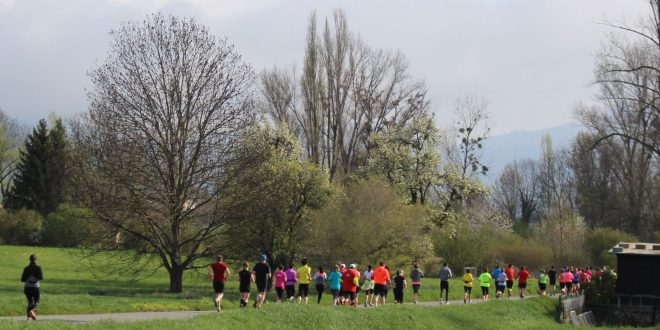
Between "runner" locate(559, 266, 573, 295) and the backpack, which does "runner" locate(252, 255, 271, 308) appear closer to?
the backpack

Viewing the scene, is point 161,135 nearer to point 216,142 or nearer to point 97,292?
point 216,142

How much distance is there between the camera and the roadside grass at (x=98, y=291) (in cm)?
2753

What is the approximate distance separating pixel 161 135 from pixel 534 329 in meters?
18.0

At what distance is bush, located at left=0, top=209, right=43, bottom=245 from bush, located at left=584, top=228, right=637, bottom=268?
4420 cm

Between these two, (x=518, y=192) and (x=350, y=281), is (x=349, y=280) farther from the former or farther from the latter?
(x=518, y=192)

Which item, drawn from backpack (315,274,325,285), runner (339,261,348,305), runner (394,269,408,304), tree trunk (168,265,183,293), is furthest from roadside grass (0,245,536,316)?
backpack (315,274,325,285)

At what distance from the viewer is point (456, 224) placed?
60.7m

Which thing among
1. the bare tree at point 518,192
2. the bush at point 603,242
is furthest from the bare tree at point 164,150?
the bare tree at point 518,192

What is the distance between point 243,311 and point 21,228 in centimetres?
4545

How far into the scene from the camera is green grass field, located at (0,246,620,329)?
23.1 metres

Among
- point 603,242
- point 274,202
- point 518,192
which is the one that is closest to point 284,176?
point 274,202

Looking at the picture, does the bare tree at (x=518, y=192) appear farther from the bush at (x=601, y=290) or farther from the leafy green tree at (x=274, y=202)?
the leafy green tree at (x=274, y=202)

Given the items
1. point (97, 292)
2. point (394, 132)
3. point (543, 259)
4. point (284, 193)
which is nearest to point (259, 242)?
point (284, 193)

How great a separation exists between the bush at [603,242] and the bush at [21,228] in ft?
145
